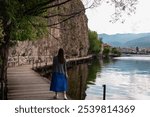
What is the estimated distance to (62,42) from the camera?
111m

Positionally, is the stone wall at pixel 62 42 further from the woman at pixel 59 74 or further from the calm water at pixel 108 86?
the woman at pixel 59 74

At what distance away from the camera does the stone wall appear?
172 feet

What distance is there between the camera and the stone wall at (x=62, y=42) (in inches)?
2060

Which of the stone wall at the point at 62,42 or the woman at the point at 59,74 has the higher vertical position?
the stone wall at the point at 62,42

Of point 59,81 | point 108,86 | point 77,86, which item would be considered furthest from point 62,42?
point 59,81

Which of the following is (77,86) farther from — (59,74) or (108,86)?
(59,74)

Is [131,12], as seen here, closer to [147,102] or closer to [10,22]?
[10,22]

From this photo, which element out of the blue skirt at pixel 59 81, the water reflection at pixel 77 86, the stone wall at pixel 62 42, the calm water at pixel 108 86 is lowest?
the calm water at pixel 108 86

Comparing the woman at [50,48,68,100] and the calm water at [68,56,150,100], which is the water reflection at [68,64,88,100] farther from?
the woman at [50,48,68,100]

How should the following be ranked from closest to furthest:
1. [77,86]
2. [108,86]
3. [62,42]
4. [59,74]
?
[59,74]
[77,86]
[108,86]
[62,42]

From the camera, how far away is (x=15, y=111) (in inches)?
418

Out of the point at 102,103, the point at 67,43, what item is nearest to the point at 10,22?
the point at 102,103

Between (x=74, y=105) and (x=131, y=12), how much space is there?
8640 mm

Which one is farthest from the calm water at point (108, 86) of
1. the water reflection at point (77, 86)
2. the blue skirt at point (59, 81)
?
the blue skirt at point (59, 81)
